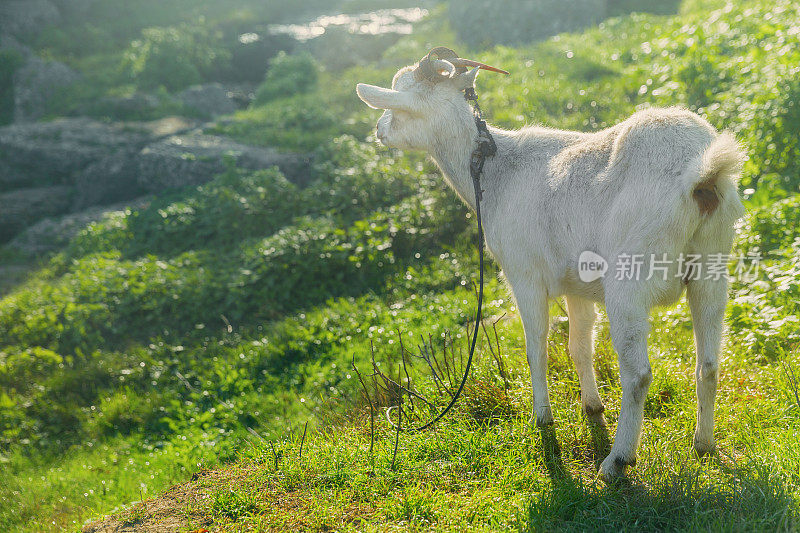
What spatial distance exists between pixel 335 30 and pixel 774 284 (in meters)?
15.5

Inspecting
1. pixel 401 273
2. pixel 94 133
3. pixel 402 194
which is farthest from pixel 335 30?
pixel 401 273

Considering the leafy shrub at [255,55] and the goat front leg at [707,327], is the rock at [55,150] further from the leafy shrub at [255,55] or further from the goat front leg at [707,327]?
the goat front leg at [707,327]

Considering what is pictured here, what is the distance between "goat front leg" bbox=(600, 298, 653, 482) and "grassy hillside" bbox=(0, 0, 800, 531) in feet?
0.60

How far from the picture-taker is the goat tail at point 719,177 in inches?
120

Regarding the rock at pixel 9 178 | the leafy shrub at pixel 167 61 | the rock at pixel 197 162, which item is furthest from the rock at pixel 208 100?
the rock at pixel 9 178

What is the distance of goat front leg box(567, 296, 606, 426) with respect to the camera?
418cm

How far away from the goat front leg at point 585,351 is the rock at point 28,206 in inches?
422

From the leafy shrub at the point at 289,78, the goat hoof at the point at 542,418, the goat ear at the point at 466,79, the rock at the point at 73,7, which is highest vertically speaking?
the rock at the point at 73,7

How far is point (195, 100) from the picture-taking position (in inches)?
572

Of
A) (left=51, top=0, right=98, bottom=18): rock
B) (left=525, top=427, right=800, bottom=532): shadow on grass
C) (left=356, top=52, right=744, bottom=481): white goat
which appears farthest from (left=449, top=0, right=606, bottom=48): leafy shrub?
(left=525, top=427, right=800, bottom=532): shadow on grass

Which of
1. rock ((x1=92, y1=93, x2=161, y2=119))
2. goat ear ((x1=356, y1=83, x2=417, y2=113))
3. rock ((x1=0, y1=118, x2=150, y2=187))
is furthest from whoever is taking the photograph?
rock ((x1=92, y1=93, x2=161, y2=119))

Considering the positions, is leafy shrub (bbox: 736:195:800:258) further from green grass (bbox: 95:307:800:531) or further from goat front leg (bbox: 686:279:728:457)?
goat front leg (bbox: 686:279:728:457)

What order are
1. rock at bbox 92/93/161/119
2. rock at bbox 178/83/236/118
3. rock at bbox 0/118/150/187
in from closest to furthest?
rock at bbox 0/118/150/187 → rock at bbox 92/93/161/119 → rock at bbox 178/83/236/118

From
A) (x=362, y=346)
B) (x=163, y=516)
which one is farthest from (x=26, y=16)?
(x=163, y=516)
